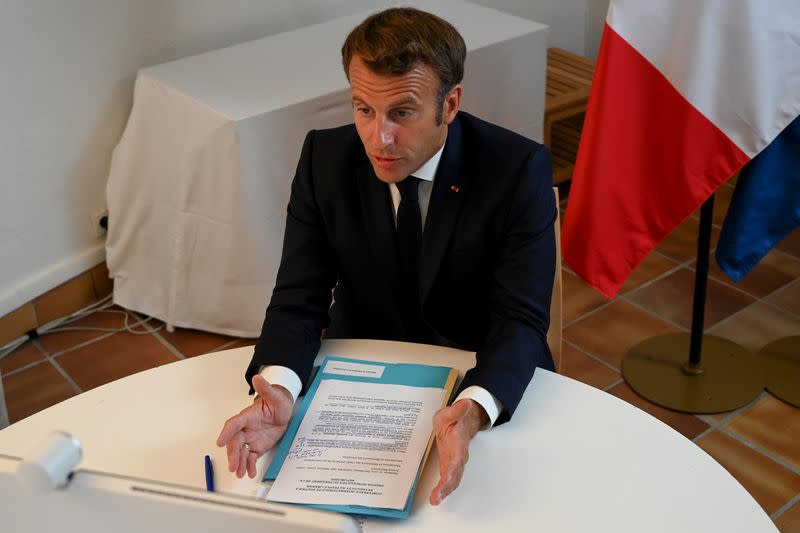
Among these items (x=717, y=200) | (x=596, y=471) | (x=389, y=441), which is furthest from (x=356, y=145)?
(x=717, y=200)

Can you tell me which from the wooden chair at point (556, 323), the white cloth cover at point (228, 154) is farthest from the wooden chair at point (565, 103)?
the wooden chair at point (556, 323)

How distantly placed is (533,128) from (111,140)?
4.57 feet

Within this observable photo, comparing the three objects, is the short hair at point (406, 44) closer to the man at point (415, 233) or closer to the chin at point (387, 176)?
the man at point (415, 233)

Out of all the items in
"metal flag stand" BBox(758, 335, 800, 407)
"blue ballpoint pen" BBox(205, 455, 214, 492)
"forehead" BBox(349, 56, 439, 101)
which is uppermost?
"forehead" BBox(349, 56, 439, 101)

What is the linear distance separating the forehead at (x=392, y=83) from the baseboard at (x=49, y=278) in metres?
1.78

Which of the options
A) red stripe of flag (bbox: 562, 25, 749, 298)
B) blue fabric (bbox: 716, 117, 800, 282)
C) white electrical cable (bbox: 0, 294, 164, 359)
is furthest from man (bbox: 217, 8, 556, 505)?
white electrical cable (bbox: 0, 294, 164, 359)

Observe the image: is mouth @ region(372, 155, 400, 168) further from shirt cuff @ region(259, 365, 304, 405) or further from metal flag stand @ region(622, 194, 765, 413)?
metal flag stand @ region(622, 194, 765, 413)

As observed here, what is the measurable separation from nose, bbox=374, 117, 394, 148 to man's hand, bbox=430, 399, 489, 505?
1.40 feet

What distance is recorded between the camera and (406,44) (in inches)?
57.0

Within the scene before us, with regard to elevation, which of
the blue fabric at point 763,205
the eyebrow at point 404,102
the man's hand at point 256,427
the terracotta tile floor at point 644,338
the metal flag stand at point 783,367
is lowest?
the terracotta tile floor at point 644,338

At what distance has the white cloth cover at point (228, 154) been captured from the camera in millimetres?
2643

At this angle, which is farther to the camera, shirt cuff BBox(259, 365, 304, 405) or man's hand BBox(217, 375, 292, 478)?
shirt cuff BBox(259, 365, 304, 405)

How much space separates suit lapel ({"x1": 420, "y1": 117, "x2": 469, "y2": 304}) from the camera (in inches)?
63.5

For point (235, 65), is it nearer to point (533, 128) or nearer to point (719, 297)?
point (533, 128)
